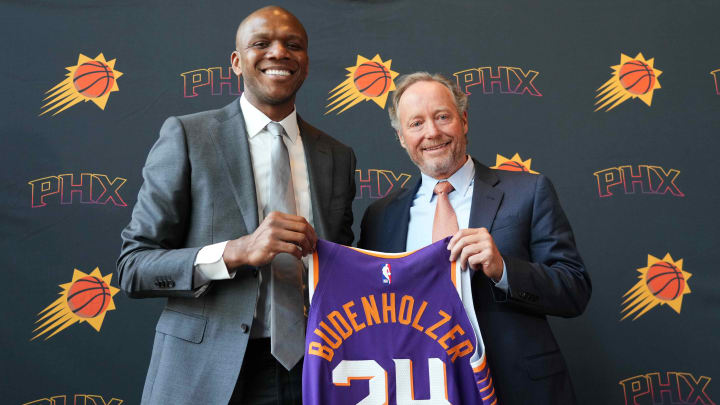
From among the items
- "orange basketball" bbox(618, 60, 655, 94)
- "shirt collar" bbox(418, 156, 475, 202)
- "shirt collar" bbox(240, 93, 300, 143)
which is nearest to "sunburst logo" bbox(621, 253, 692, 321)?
"orange basketball" bbox(618, 60, 655, 94)

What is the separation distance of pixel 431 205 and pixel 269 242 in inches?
26.2

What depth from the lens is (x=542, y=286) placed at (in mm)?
1534

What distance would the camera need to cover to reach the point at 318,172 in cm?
165

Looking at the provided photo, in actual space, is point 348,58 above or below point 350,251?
above

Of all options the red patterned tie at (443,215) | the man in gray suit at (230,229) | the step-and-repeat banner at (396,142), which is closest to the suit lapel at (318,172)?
the man in gray suit at (230,229)

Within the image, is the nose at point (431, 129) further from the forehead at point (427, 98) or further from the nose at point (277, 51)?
the nose at point (277, 51)

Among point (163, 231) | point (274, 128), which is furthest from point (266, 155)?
point (163, 231)

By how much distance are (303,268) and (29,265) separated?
1312mm

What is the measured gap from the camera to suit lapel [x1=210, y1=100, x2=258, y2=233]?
1.48 meters

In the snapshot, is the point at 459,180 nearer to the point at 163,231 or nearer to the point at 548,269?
the point at 548,269

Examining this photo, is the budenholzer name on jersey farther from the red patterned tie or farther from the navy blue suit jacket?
the red patterned tie

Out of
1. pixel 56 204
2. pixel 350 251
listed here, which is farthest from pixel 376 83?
pixel 56 204

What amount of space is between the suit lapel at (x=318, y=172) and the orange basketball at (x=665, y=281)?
1.46m

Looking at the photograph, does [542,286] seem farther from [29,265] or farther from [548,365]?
[29,265]
